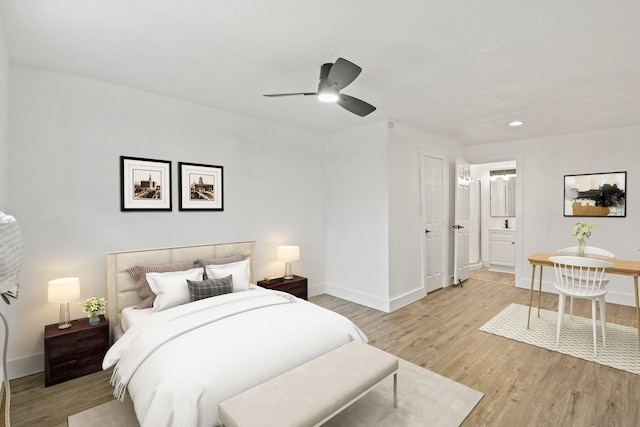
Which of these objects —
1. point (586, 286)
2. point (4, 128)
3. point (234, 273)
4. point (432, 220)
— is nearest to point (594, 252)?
Result: point (586, 286)

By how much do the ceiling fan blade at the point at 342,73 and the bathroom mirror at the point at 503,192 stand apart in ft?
20.5

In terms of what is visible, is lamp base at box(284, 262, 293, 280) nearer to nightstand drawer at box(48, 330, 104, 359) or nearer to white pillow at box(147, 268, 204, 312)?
white pillow at box(147, 268, 204, 312)

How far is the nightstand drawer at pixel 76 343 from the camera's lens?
97.4 inches

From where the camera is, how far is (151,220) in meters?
3.29

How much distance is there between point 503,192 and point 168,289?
718cm

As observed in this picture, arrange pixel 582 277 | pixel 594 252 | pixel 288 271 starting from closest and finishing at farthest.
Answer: pixel 582 277 < pixel 594 252 < pixel 288 271

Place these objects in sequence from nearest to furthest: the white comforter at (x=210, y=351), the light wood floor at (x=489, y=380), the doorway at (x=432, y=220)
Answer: the white comforter at (x=210, y=351), the light wood floor at (x=489, y=380), the doorway at (x=432, y=220)

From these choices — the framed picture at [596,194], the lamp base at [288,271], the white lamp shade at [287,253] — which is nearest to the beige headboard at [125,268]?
the white lamp shade at [287,253]

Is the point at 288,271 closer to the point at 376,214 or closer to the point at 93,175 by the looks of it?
the point at 376,214

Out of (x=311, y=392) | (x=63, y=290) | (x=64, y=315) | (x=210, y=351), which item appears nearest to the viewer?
(x=311, y=392)

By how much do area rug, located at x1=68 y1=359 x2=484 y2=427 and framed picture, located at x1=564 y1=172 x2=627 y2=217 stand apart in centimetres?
410

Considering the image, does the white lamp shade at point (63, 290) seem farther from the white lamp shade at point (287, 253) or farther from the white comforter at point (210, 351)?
the white lamp shade at point (287, 253)

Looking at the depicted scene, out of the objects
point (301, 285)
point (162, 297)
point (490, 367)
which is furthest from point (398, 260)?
point (162, 297)

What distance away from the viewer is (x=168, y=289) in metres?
2.73
